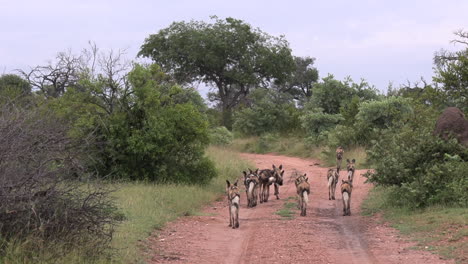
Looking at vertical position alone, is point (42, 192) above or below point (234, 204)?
above

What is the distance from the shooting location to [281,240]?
436 inches

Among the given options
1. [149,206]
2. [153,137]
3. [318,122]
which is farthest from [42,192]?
[318,122]

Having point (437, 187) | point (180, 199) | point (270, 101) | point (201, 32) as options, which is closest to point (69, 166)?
point (180, 199)

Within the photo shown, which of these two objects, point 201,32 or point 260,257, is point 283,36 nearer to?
point 201,32

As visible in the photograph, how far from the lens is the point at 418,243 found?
35.3 ft

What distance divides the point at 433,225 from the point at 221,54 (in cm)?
4114

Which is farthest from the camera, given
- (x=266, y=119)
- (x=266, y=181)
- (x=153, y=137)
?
(x=266, y=119)

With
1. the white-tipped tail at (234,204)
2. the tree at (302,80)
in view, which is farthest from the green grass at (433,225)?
the tree at (302,80)

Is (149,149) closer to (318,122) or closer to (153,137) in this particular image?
(153,137)

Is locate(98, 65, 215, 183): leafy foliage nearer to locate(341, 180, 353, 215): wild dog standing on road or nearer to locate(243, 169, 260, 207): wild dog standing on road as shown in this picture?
locate(243, 169, 260, 207): wild dog standing on road

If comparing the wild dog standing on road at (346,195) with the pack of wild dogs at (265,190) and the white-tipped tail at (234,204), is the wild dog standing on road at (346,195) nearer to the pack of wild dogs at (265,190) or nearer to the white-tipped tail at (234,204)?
the pack of wild dogs at (265,190)

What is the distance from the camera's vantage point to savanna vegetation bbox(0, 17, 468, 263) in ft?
26.7

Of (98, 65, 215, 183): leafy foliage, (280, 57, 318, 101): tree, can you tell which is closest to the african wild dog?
(98, 65, 215, 183): leafy foliage

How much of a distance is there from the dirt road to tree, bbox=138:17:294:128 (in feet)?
117
